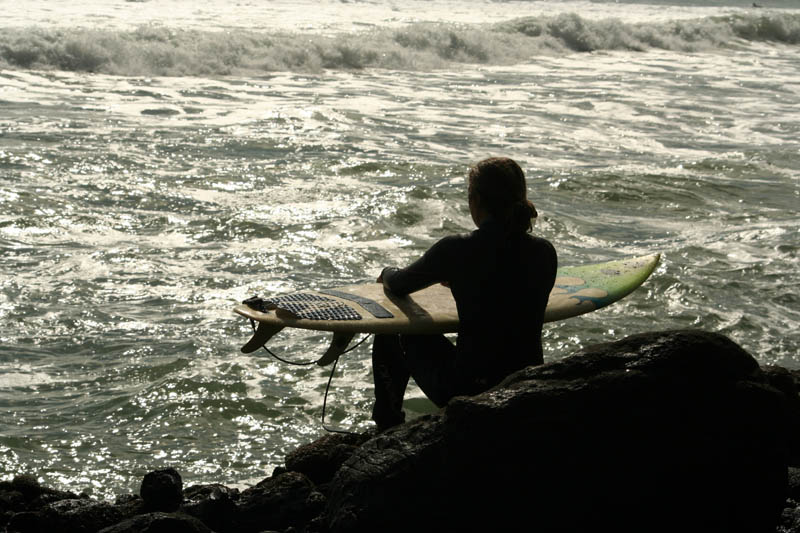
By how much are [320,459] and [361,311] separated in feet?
2.09

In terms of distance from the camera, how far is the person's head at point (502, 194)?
3.63 meters

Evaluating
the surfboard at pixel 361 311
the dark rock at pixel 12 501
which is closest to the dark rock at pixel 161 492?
the dark rock at pixel 12 501

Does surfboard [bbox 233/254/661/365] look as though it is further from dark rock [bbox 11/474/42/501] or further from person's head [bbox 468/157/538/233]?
dark rock [bbox 11/474/42/501]

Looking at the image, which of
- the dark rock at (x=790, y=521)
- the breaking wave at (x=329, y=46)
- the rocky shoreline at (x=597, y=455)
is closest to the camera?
the rocky shoreline at (x=597, y=455)

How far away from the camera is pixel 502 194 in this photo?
3641 millimetres

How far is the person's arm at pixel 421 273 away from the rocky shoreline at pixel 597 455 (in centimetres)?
73

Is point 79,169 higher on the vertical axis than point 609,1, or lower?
lower

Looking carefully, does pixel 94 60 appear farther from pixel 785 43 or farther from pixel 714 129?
pixel 785 43

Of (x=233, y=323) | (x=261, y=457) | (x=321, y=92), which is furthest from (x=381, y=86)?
(x=261, y=457)

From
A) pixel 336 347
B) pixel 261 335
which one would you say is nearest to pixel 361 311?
pixel 336 347

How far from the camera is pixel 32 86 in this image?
51.4 ft

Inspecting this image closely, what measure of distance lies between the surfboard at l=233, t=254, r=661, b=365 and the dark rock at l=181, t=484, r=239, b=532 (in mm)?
713

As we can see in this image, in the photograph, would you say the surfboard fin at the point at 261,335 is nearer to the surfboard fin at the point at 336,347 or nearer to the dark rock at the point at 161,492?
the surfboard fin at the point at 336,347

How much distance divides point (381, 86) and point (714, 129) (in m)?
6.10
